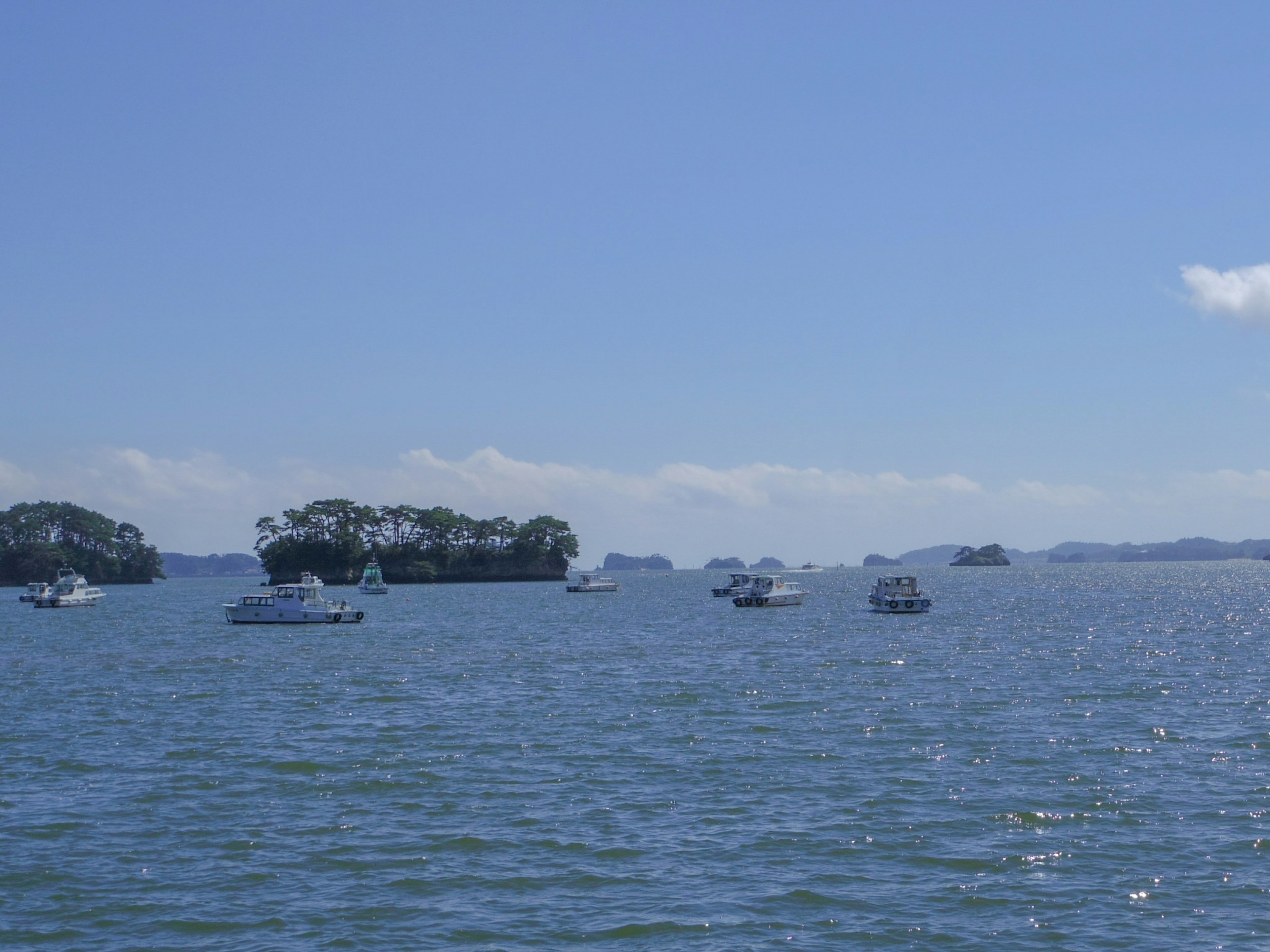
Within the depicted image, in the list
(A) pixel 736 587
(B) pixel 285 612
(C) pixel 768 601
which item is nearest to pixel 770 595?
(C) pixel 768 601

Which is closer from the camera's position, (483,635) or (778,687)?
(778,687)

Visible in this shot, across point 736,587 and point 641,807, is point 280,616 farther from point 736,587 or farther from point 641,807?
point 641,807

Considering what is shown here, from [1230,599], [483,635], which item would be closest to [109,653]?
[483,635]

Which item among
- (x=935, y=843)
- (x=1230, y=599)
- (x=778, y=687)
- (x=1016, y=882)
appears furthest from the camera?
(x=1230, y=599)

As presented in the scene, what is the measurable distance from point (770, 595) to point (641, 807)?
363ft

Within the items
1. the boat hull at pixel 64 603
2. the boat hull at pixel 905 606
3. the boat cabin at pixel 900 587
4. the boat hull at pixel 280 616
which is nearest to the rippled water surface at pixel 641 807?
the boat hull at pixel 280 616

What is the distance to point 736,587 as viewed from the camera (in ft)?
582

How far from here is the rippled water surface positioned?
69.9ft

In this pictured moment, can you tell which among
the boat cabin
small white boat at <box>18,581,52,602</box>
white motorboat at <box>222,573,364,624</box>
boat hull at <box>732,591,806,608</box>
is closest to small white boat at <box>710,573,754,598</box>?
boat hull at <box>732,591,806,608</box>

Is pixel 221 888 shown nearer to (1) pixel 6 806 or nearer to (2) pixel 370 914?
(2) pixel 370 914

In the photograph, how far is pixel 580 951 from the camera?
65.0 feet

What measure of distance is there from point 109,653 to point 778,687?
169 feet

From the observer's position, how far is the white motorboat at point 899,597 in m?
118

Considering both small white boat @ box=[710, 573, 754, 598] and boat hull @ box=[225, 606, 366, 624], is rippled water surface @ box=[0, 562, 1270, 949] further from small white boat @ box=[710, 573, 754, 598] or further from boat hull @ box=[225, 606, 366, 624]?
small white boat @ box=[710, 573, 754, 598]
